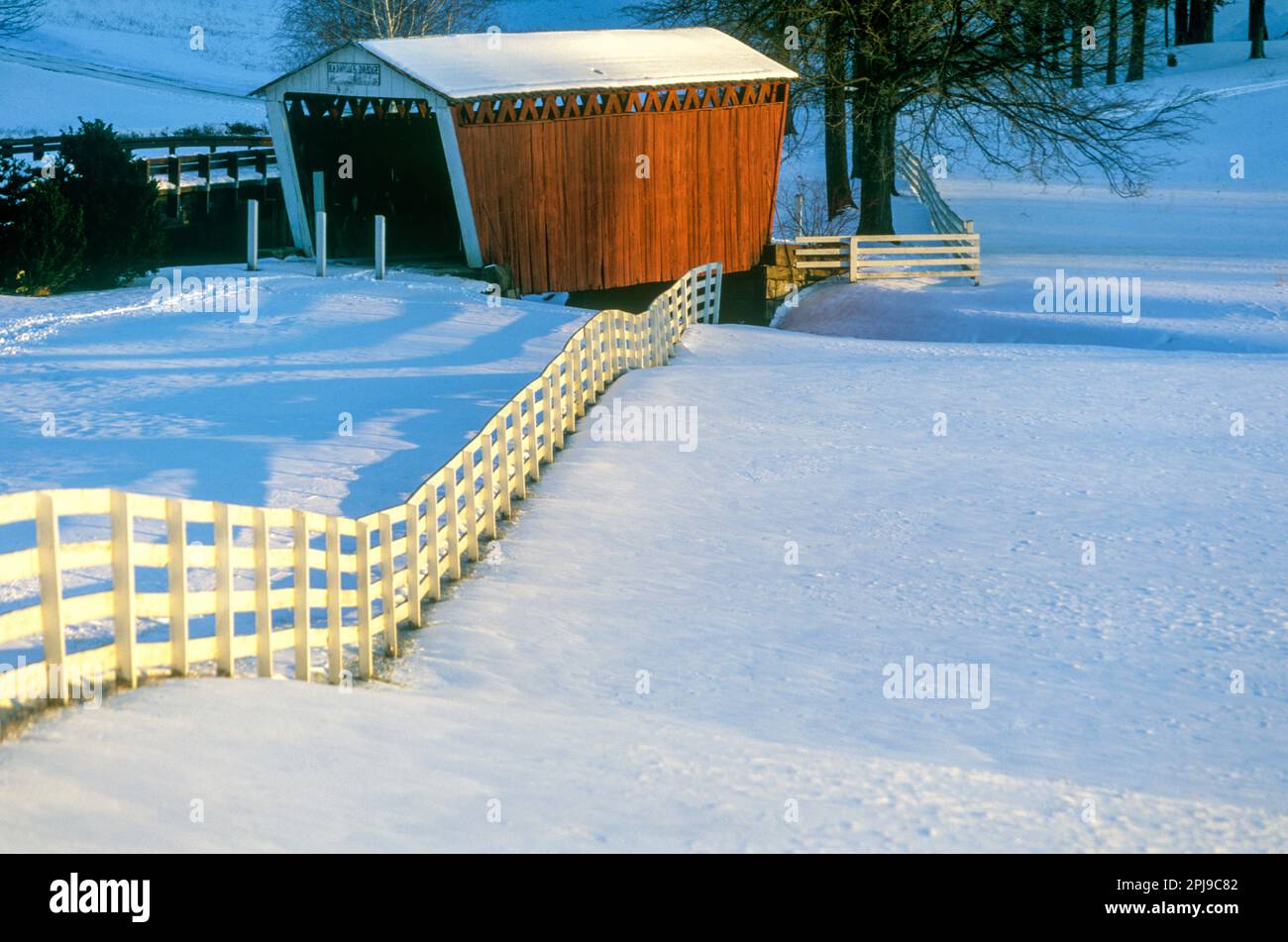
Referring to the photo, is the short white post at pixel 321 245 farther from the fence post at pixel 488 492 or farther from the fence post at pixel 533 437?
the fence post at pixel 488 492

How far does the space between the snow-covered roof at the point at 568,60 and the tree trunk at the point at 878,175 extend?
3.60 meters

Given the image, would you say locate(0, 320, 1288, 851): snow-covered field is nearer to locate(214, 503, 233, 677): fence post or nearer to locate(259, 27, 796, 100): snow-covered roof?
locate(214, 503, 233, 677): fence post

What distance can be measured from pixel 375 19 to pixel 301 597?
4618 cm

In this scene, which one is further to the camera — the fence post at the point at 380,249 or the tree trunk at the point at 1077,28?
the tree trunk at the point at 1077,28

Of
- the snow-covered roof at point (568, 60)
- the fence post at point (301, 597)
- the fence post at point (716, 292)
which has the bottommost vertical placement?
the fence post at point (301, 597)

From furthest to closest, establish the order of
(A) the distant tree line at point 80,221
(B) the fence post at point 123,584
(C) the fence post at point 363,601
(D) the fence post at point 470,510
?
(A) the distant tree line at point 80,221 < (D) the fence post at point 470,510 < (C) the fence post at point 363,601 < (B) the fence post at point 123,584

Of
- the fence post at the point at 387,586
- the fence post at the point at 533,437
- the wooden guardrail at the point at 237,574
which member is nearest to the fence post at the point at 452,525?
the wooden guardrail at the point at 237,574

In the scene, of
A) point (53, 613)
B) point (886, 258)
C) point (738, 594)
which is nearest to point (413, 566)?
point (738, 594)

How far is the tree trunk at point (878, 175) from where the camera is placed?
31812 mm

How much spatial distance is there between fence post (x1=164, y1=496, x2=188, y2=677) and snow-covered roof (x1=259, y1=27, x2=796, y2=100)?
17023 mm

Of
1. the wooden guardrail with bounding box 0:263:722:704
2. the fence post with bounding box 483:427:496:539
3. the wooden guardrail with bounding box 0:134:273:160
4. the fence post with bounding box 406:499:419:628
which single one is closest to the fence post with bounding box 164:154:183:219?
the wooden guardrail with bounding box 0:134:273:160

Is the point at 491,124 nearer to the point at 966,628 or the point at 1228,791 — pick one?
the point at 966,628

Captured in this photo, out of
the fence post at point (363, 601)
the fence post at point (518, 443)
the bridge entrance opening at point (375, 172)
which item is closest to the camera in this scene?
the fence post at point (363, 601)

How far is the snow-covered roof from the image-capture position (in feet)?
77.9
